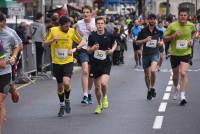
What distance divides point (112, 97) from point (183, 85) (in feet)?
6.80

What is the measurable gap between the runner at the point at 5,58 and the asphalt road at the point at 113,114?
1031mm

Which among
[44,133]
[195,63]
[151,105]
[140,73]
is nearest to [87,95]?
[151,105]

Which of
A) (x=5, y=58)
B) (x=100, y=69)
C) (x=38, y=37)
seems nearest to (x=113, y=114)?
(x=100, y=69)

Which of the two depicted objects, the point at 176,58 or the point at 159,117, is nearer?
the point at 159,117

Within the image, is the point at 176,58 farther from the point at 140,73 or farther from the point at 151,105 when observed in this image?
the point at 140,73

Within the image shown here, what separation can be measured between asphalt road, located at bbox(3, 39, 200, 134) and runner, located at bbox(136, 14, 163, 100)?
0.47 meters

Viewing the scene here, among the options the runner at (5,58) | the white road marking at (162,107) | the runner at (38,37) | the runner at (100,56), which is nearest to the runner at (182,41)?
the white road marking at (162,107)

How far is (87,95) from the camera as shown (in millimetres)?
13273

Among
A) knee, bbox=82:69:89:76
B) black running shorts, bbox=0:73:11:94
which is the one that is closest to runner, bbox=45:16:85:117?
knee, bbox=82:69:89:76

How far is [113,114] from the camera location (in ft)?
38.5

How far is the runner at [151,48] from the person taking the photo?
542 inches

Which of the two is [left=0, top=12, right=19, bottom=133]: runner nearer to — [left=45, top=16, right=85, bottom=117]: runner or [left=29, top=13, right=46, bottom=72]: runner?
[left=45, top=16, right=85, bottom=117]: runner

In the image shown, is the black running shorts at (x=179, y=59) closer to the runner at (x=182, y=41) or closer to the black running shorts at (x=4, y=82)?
the runner at (x=182, y=41)

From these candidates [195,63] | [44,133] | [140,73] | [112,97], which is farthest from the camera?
[195,63]
